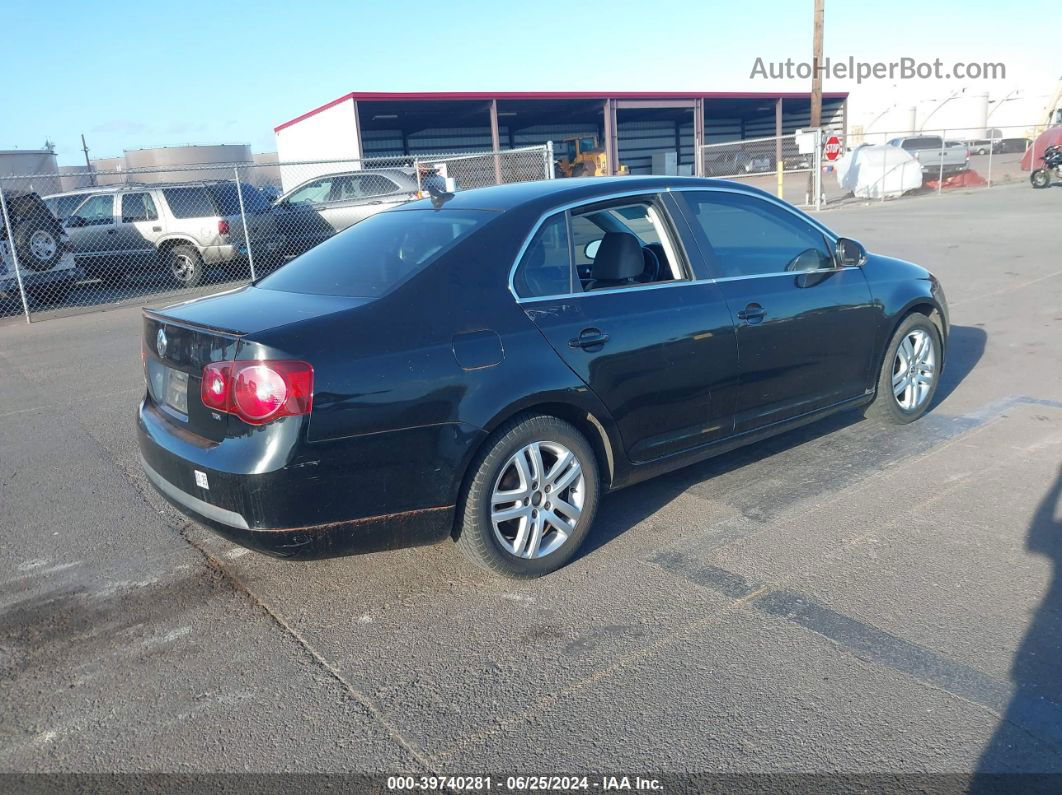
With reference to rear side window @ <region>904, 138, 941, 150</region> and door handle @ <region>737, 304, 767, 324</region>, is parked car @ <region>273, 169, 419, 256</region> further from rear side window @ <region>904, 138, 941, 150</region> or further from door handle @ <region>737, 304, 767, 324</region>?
rear side window @ <region>904, 138, 941, 150</region>

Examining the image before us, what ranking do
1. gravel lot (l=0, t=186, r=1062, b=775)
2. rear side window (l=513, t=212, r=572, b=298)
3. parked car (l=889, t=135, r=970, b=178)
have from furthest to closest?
1. parked car (l=889, t=135, r=970, b=178)
2. rear side window (l=513, t=212, r=572, b=298)
3. gravel lot (l=0, t=186, r=1062, b=775)

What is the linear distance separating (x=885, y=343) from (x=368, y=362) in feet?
11.3

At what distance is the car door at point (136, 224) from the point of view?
14516 mm

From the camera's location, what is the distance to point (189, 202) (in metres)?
14.5

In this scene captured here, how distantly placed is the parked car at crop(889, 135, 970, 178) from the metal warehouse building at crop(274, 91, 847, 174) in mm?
3878

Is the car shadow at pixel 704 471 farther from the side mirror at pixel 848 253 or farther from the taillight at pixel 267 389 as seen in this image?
the taillight at pixel 267 389

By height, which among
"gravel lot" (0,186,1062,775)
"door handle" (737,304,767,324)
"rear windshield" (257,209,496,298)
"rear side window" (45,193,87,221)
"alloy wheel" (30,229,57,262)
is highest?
"rear side window" (45,193,87,221)

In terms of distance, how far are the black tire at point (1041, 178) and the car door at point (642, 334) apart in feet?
85.7

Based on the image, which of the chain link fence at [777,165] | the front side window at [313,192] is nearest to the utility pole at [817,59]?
the chain link fence at [777,165]

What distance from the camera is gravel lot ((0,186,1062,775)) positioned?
271cm

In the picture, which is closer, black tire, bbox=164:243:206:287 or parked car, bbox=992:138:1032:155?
black tire, bbox=164:243:206:287

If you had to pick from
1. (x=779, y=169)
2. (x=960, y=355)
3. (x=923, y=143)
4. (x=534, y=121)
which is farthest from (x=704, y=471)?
(x=534, y=121)

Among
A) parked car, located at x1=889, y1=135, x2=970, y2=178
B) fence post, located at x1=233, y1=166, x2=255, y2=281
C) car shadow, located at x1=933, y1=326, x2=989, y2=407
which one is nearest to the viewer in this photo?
car shadow, located at x1=933, y1=326, x2=989, y2=407

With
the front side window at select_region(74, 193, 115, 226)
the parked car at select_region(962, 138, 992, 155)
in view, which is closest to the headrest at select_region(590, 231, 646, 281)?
the front side window at select_region(74, 193, 115, 226)
